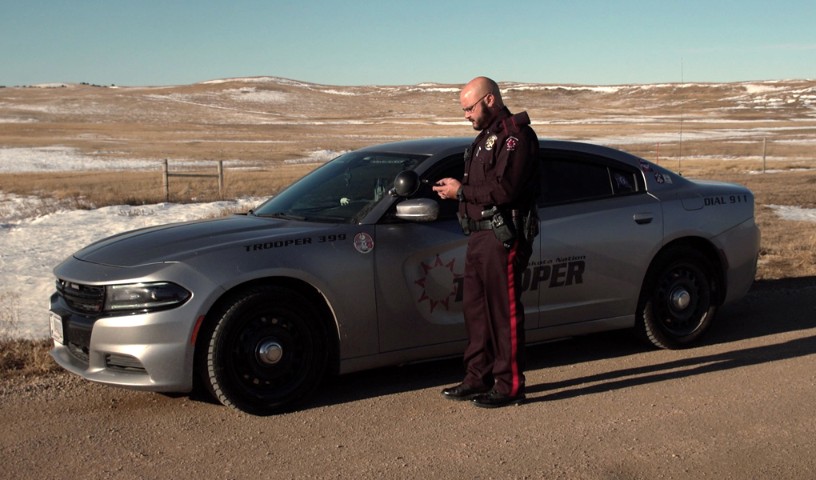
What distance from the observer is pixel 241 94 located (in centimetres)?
14450

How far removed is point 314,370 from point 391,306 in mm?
553

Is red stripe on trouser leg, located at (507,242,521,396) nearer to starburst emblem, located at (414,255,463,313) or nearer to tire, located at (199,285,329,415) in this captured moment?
starburst emblem, located at (414,255,463,313)

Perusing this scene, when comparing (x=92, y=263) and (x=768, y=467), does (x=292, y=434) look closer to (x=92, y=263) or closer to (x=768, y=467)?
(x=92, y=263)

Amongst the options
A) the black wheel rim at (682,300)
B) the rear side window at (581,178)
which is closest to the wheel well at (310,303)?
the rear side window at (581,178)

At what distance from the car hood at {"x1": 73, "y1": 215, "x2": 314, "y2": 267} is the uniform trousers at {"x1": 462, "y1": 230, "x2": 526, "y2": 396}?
960mm

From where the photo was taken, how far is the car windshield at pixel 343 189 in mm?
5465

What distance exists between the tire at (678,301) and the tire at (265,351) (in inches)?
91.0

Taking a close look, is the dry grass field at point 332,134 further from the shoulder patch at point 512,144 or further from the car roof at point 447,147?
Result: the shoulder patch at point 512,144

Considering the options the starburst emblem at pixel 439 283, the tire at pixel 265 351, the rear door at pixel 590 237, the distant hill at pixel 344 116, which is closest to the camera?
the tire at pixel 265 351

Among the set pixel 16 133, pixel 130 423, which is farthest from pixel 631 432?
pixel 16 133

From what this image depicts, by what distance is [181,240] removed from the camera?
506 centimetres

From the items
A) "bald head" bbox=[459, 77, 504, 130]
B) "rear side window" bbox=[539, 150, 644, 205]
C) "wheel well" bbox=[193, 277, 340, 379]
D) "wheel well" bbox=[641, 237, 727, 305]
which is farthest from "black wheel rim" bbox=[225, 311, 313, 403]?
"wheel well" bbox=[641, 237, 727, 305]

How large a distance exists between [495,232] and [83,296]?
83.7 inches

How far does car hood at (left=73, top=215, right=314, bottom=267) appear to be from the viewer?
15.9 feet
